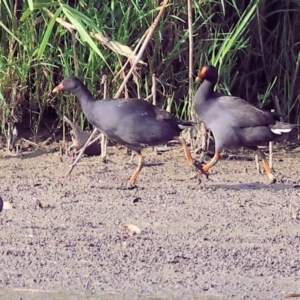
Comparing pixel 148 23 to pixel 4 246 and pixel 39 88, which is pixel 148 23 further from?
pixel 4 246

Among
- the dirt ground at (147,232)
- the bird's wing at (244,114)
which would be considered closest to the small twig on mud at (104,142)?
the dirt ground at (147,232)

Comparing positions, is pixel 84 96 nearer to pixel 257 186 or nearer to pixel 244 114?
pixel 244 114

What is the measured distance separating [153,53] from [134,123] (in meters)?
1.32

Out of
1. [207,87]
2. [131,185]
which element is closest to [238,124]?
[207,87]

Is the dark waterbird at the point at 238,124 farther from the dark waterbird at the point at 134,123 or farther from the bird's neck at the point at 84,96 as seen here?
the bird's neck at the point at 84,96

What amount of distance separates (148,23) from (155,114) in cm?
123

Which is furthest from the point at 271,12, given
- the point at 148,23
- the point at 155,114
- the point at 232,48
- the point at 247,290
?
the point at 247,290

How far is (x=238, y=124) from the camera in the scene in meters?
7.89

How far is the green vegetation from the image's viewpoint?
28.0 feet

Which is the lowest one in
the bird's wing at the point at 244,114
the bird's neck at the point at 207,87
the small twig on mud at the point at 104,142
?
the small twig on mud at the point at 104,142

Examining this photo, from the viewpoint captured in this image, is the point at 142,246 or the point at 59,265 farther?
the point at 142,246

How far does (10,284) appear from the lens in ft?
17.0

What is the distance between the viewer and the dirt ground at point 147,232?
520 centimetres

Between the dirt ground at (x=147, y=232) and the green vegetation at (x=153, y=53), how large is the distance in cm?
62
